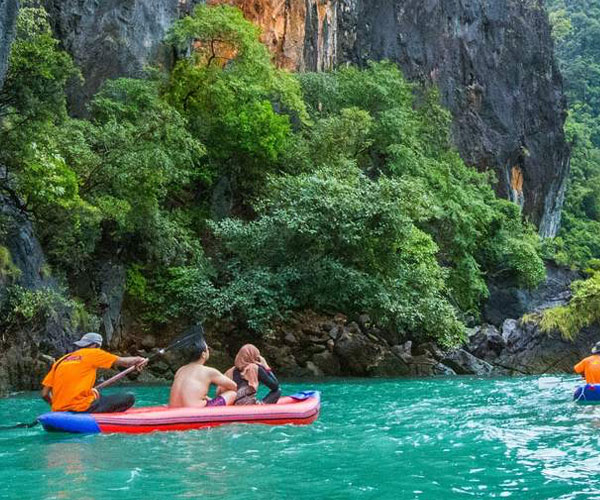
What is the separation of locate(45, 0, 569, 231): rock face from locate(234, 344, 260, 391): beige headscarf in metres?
18.7

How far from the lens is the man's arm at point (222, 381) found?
353 inches

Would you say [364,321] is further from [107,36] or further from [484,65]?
[484,65]

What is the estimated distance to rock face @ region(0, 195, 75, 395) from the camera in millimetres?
14281

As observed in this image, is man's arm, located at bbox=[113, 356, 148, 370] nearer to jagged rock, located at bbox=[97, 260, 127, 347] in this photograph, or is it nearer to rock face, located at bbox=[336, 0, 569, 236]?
jagged rock, located at bbox=[97, 260, 127, 347]

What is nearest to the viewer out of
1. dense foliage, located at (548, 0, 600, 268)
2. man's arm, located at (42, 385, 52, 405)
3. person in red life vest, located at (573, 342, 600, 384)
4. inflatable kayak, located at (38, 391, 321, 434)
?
inflatable kayak, located at (38, 391, 321, 434)

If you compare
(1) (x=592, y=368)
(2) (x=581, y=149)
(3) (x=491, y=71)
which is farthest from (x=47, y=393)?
(2) (x=581, y=149)

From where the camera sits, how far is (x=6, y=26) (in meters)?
11.9

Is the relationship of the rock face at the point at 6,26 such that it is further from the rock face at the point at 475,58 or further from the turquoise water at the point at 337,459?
the rock face at the point at 475,58

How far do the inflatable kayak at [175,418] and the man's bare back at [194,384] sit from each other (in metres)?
0.26

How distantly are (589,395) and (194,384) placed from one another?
652 cm

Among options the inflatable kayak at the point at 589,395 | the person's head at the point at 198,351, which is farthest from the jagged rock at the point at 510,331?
the person's head at the point at 198,351

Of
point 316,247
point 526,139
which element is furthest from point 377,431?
point 526,139

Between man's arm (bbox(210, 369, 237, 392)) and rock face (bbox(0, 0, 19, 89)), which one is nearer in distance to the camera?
man's arm (bbox(210, 369, 237, 392))

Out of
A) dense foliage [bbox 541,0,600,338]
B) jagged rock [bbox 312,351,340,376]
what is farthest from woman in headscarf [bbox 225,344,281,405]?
dense foliage [bbox 541,0,600,338]
